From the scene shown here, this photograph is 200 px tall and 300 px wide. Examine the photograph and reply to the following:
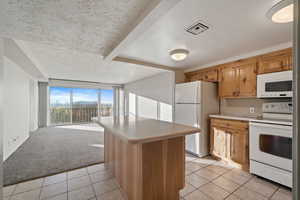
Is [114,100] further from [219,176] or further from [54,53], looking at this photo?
[219,176]

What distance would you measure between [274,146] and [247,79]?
1.27 metres

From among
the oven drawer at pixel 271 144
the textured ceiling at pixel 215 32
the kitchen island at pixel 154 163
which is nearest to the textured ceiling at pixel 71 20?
the textured ceiling at pixel 215 32

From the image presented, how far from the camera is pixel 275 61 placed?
2.22 m

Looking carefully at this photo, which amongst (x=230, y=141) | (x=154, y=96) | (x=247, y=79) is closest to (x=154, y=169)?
(x=230, y=141)

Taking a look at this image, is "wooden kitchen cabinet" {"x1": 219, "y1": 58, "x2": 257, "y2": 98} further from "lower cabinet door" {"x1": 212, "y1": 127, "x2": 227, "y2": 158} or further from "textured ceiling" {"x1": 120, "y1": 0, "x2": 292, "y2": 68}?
"lower cabinet door" {"x1": 212, "y1": 127, "x2": 227, "y2": 158}

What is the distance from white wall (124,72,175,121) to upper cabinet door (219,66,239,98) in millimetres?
1256

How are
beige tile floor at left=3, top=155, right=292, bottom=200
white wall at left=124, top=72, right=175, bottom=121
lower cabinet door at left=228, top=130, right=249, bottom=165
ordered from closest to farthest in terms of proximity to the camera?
beige tile floor at left=3, top=155, right=292, bottom=200
lower cabinet door at left=228, top=130, right=249, bottom=165
white wall at left=124, top=72, right=175, bottom=121

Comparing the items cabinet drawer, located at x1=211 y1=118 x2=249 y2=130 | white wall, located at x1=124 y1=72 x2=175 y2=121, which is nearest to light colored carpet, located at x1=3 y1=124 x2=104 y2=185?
white wall, located at x1=124 y1=72 x2=175 y2=121

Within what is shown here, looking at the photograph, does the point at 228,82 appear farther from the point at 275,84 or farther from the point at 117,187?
the point at 117,187

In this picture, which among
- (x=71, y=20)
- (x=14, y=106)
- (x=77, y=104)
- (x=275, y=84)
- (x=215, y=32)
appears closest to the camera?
(x=71, y=20)

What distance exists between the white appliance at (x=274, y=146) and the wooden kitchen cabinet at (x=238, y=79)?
46 centimetres

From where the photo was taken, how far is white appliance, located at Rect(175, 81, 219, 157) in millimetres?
2861

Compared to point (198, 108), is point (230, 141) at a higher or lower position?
lower

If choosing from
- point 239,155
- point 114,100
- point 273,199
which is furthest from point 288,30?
point 114,100
